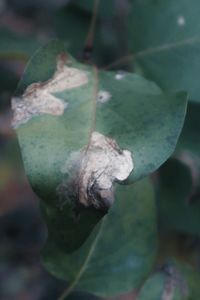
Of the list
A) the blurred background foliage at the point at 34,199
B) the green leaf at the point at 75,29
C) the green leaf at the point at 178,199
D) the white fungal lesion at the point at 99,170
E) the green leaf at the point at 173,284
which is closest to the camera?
the white fungal lesion at the point at 99,170

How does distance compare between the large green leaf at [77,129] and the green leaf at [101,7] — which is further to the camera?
the green leaf at [101,7]

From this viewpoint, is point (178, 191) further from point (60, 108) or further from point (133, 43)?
point (60, 108)

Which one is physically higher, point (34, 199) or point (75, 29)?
point (75, 29)

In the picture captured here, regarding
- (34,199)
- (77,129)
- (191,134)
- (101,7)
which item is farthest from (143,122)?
(34,199)

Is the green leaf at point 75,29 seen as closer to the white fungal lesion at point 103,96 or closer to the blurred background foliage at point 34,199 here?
the blurred background foliage at point 34,199

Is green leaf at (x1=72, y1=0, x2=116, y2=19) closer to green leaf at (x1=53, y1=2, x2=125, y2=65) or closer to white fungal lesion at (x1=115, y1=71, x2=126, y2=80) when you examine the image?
green leaf at (x1=53, y1=2, x2=125, y2=65)

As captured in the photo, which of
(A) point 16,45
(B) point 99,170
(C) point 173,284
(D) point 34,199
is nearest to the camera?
(B) point 99,170

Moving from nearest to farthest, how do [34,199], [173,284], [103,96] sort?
[103,96] → [173,284] → [34,199]

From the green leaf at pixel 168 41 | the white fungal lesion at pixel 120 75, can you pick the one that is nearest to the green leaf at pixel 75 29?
the green leaf at pixel 168 41

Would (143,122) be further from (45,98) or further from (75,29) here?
(75,29)
